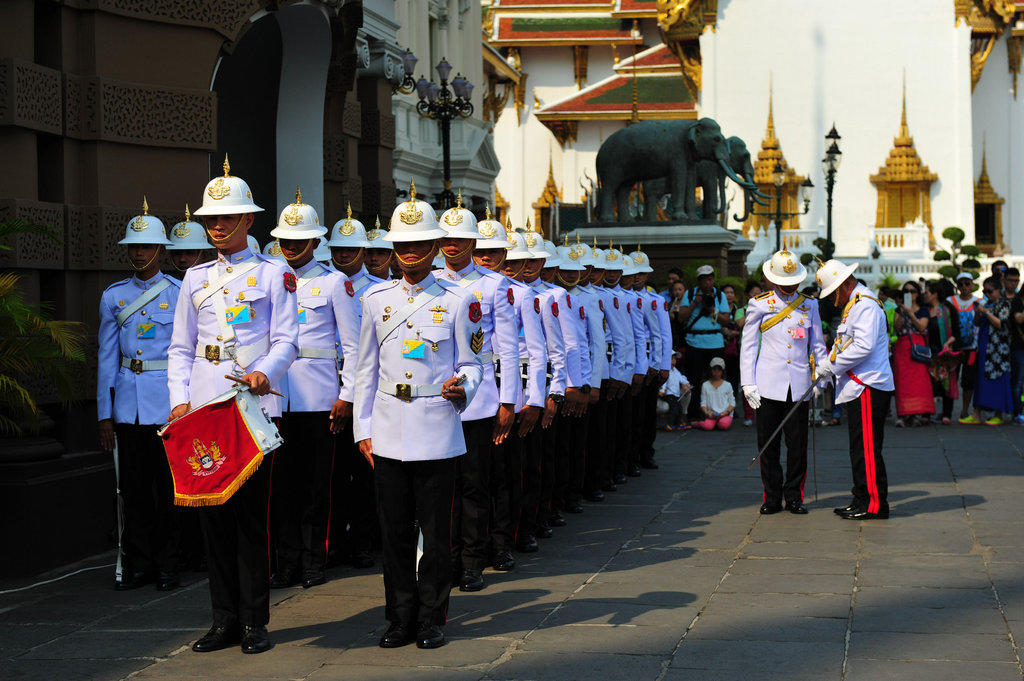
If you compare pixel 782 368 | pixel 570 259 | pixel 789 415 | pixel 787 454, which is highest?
pixel 570 259

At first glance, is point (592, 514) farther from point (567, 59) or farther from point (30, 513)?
point (567, 59)

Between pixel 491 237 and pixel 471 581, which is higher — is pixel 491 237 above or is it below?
above

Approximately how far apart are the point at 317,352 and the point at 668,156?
14.3 metres

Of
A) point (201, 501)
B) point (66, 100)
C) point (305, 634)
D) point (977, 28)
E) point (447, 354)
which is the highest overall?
point (977, 28)

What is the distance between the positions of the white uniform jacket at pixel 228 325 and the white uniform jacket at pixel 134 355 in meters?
1.39

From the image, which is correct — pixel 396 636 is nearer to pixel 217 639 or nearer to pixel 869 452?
pixel 217 639

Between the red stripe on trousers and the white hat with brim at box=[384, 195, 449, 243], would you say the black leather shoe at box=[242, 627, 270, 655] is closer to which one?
the white hat with brim at box=[384, 195, 449, 243]

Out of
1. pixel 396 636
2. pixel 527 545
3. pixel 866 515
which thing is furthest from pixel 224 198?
pixel 866 515

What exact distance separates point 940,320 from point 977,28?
3808cm

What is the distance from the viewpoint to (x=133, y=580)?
8.49 metres

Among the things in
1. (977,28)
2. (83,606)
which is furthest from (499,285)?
(977,28)

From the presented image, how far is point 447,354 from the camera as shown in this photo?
702cm

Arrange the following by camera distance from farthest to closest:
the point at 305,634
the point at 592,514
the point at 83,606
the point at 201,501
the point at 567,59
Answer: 1. the point at 567,59
2. the point at 592,514
3. the point at 83,606
4. the point at 305,634
5. the point at 201,501

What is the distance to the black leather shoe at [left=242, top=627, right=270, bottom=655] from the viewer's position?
22.4 feet
